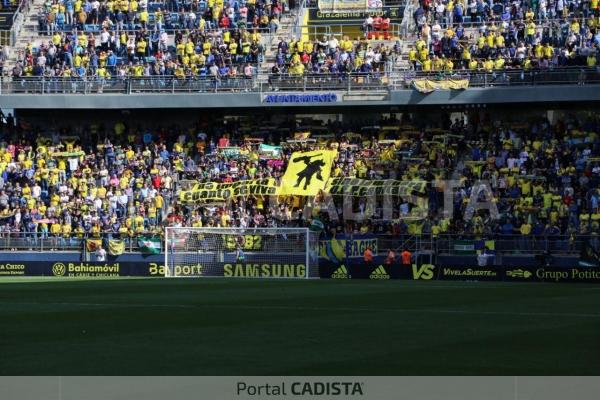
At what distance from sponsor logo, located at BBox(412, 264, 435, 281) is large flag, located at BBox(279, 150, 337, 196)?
315 inches

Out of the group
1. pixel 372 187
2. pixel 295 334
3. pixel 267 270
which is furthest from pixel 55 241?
pixel 295 334

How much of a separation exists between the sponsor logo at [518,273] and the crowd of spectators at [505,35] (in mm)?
11935

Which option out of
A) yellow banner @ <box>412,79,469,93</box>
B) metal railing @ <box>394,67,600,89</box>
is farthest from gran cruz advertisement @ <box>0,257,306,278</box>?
metal railing @ <box>394,67,600,89</box>

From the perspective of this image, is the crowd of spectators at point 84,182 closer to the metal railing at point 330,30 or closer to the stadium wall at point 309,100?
the stadium wall at point 309,100

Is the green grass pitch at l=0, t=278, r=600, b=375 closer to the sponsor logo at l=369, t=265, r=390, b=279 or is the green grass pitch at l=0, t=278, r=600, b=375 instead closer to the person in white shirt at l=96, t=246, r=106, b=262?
the sponsor logo at l=369, t=265, r=390, b=279

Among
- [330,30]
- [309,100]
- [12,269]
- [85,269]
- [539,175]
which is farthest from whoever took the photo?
[330,30]

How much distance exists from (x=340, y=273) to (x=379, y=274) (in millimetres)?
1514

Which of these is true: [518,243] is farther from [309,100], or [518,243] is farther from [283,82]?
[283,82]

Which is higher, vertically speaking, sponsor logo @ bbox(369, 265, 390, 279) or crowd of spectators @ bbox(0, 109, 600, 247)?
crowd of spectators @ bbox(0, 109, 600, 247)

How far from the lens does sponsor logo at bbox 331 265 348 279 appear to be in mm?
43844

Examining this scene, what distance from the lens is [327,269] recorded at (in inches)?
1743

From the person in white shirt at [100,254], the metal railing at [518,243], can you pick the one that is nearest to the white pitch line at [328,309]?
the metal railing at [518,243]

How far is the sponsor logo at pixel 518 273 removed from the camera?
41.9 m
